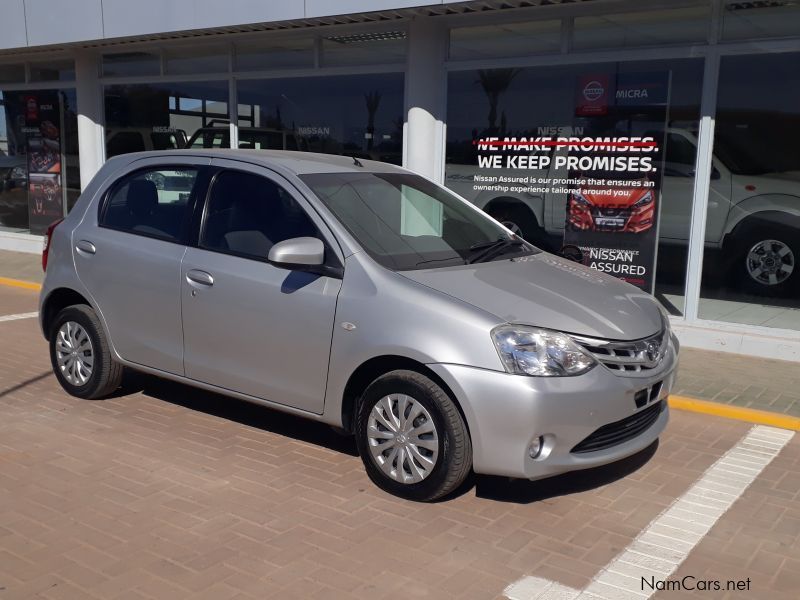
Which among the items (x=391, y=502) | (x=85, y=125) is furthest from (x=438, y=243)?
(x=85, y=125)

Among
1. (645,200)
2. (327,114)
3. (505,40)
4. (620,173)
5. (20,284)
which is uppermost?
(505,40)

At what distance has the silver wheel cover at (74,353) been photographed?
5875 mm

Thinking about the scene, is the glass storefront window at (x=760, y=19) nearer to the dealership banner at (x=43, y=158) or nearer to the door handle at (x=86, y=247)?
the door handle at (x=86, y=247)

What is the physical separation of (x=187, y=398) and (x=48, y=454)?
134 centimetres

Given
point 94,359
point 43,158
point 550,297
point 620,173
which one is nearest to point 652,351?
point 550,297

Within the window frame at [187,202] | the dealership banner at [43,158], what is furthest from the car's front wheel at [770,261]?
the dealership banner at [43,158]

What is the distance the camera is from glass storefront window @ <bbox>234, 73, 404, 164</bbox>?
10.1m

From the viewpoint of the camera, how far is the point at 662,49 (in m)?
8.02

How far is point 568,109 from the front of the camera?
8.69m

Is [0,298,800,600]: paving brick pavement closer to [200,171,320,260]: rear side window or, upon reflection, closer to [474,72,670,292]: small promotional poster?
[200,171,320,260]: rear side window

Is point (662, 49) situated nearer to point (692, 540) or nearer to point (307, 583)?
point (692, 540)

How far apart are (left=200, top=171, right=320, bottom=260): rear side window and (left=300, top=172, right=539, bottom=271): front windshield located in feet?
0.67

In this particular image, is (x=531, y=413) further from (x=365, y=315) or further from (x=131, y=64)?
(x=131, y=64)

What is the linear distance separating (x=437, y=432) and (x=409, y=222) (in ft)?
4.85
